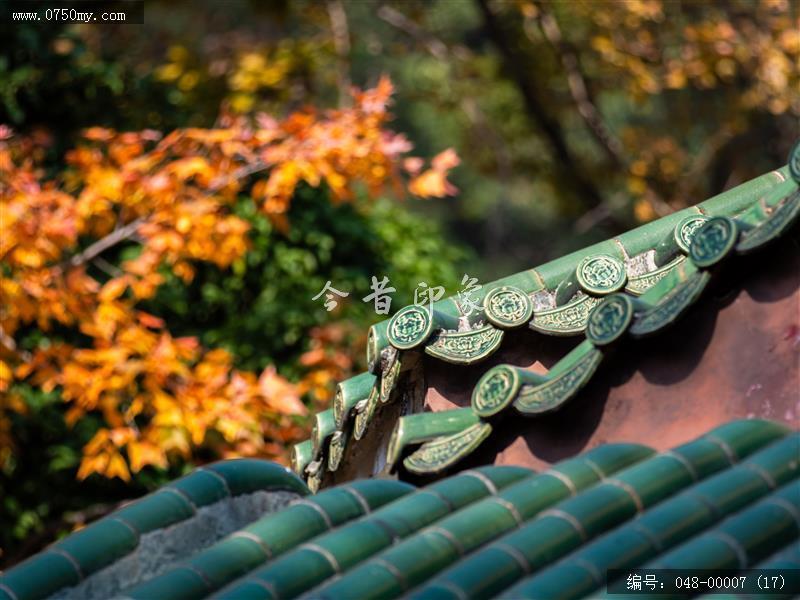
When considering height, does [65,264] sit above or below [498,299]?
above

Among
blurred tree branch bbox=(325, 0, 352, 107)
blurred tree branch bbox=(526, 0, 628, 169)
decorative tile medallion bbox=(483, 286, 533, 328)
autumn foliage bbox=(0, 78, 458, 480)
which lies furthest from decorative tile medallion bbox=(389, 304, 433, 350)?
blurred tree branch bbox=(526, 0, 628, 169)

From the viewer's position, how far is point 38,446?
7.73m

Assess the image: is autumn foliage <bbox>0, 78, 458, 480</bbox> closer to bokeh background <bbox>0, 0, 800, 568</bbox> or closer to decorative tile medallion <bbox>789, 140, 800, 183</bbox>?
bokeh background <bbox>0, 0, 800, 568</bbox>

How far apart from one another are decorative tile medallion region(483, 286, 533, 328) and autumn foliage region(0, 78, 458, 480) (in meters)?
3.13

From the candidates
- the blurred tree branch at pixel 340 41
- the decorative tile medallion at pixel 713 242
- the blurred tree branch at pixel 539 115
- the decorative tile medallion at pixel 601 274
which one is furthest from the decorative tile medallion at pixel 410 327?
the blurred tree branch at pixel 539 115

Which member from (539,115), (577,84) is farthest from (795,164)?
(539,115)

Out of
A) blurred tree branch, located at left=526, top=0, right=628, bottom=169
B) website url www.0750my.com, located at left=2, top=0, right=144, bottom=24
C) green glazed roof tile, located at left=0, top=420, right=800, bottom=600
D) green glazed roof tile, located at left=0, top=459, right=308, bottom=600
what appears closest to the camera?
green glazed roof tile, located at left=0, top=420, right=800, bottom=600

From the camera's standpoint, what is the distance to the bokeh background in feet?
22.7

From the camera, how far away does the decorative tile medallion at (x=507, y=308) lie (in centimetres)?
377

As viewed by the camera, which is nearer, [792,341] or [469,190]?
[792,341]

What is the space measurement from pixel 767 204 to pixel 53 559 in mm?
1818

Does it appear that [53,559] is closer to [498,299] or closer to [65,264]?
[498,299]

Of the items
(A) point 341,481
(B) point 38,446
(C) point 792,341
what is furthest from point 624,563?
(B) point 38,446

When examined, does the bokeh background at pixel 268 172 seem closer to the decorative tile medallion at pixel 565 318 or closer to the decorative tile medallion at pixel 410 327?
the decorative tile medallion at pixel 410 327
